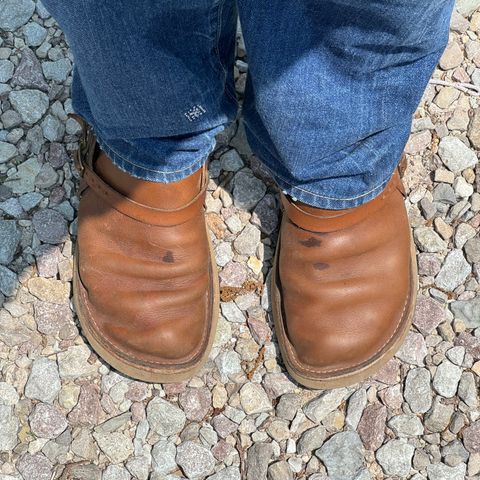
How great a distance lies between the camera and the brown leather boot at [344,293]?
136 centimetres

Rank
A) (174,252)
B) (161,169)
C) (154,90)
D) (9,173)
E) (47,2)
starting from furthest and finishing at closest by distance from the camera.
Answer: (9,173)
(174,252)
(161,169)
(154,90)
(47,2)

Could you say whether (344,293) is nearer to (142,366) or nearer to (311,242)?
(311,242)

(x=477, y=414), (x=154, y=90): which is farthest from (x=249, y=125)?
(x=477, y=414)

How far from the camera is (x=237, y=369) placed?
147cm

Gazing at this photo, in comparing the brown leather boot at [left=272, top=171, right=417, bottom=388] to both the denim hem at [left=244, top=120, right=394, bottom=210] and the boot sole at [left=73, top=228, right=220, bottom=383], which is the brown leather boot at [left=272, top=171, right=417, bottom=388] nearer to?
the denim hem at [left=244, top=120, right=394, bottom=210]

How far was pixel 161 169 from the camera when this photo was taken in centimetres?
125

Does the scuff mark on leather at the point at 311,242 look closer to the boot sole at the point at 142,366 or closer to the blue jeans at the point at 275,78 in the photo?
the blue jeans at the point at 275,78

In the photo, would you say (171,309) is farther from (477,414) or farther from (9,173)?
(477,414)

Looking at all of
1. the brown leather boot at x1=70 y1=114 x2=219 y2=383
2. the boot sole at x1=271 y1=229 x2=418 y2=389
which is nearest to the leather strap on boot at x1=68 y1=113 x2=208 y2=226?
the brown leather boot at x1=70 y1=114 x2=219 y2=383

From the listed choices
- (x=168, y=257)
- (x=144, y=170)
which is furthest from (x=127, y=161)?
(x=168, y=257)

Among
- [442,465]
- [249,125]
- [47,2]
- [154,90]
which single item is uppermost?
[47,2]

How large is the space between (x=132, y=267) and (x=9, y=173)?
451 millimetres

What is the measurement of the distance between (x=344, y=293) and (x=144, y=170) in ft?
1.49

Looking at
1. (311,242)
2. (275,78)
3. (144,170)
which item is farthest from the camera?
(311,242)
